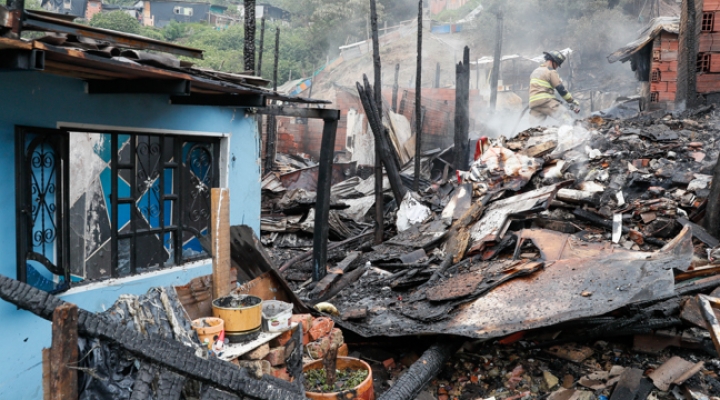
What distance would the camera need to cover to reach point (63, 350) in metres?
2.28

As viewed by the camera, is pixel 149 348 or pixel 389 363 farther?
pixel 389 363

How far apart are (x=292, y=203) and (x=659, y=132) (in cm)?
748

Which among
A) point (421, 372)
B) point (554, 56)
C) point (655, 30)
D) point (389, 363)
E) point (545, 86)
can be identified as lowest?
point (389, 363)

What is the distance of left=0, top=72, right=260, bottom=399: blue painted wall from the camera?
4289 millimetres

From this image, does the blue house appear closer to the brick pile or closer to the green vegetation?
the brick pile

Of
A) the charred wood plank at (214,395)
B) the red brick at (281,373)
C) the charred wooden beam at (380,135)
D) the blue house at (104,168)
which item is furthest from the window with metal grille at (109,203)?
the charred wooden beam at (380,135)

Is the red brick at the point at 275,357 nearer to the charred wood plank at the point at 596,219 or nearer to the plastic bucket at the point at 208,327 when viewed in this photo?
the plastic bucket at the point at 208,327

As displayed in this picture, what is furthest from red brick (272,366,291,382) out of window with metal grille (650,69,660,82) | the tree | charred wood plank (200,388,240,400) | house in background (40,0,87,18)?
house in background (40,0,87,18)

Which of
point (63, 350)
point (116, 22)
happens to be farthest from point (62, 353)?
point (116, 22)

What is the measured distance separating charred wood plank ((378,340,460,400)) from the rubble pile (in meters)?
0.19

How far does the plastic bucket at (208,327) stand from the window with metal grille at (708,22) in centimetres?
1338

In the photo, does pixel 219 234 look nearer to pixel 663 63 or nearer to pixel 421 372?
pixel 421 372

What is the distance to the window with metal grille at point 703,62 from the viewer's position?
41.9 feet

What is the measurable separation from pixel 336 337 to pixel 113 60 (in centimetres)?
303
